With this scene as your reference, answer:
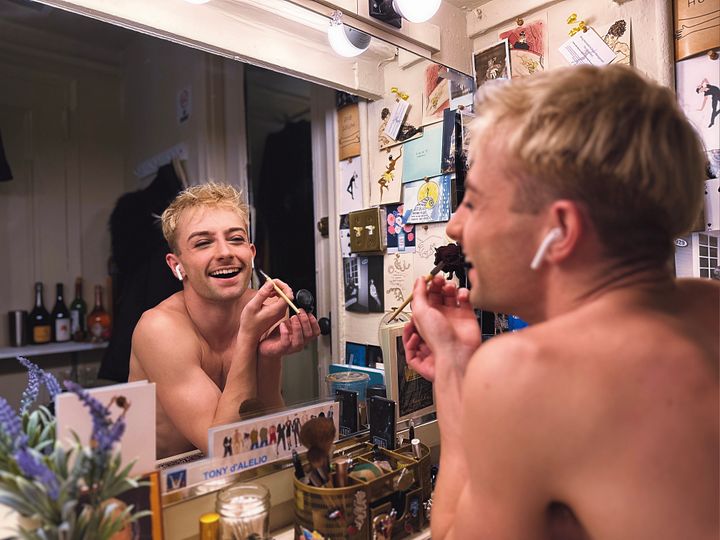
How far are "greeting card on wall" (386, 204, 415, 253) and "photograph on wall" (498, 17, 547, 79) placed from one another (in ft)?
1.46

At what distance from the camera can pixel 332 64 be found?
113 centimetres

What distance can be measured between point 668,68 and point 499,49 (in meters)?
0.39

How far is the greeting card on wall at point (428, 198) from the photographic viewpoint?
1195 millimetres

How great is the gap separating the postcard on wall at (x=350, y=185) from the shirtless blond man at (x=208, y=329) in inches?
10.6

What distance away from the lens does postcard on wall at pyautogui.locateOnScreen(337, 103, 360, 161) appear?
3.76 ft

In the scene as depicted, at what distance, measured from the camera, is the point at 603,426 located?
47cm

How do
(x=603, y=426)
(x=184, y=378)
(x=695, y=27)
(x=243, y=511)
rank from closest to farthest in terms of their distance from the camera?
1. (x=603, y=426)
2. (x=243, y=511)
3. (x=184, y=378)
4. (x=695, y=27)

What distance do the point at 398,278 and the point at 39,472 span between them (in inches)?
31.2

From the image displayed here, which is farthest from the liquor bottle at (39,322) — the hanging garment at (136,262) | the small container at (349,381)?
the small container at (349,381)

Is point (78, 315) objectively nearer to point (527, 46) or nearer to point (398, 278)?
point (398, 278)

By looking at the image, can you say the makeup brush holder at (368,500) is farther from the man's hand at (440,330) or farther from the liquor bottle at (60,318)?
the liquor bottle at (60,318)

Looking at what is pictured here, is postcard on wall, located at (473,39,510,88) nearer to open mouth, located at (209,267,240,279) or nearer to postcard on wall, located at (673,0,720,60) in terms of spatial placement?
postcard on wall, located at (673,0,720,60)

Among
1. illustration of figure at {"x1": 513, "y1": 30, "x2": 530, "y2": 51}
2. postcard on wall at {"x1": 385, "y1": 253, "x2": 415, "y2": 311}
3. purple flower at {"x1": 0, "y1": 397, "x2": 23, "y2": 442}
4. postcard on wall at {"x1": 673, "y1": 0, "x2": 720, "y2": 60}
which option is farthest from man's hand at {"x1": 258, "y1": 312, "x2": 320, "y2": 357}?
postcard on wall at {"x1": 673, "y1": 0, "x2": 720, "y2": 60}

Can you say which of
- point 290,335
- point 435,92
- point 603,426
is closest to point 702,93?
point 435,92
